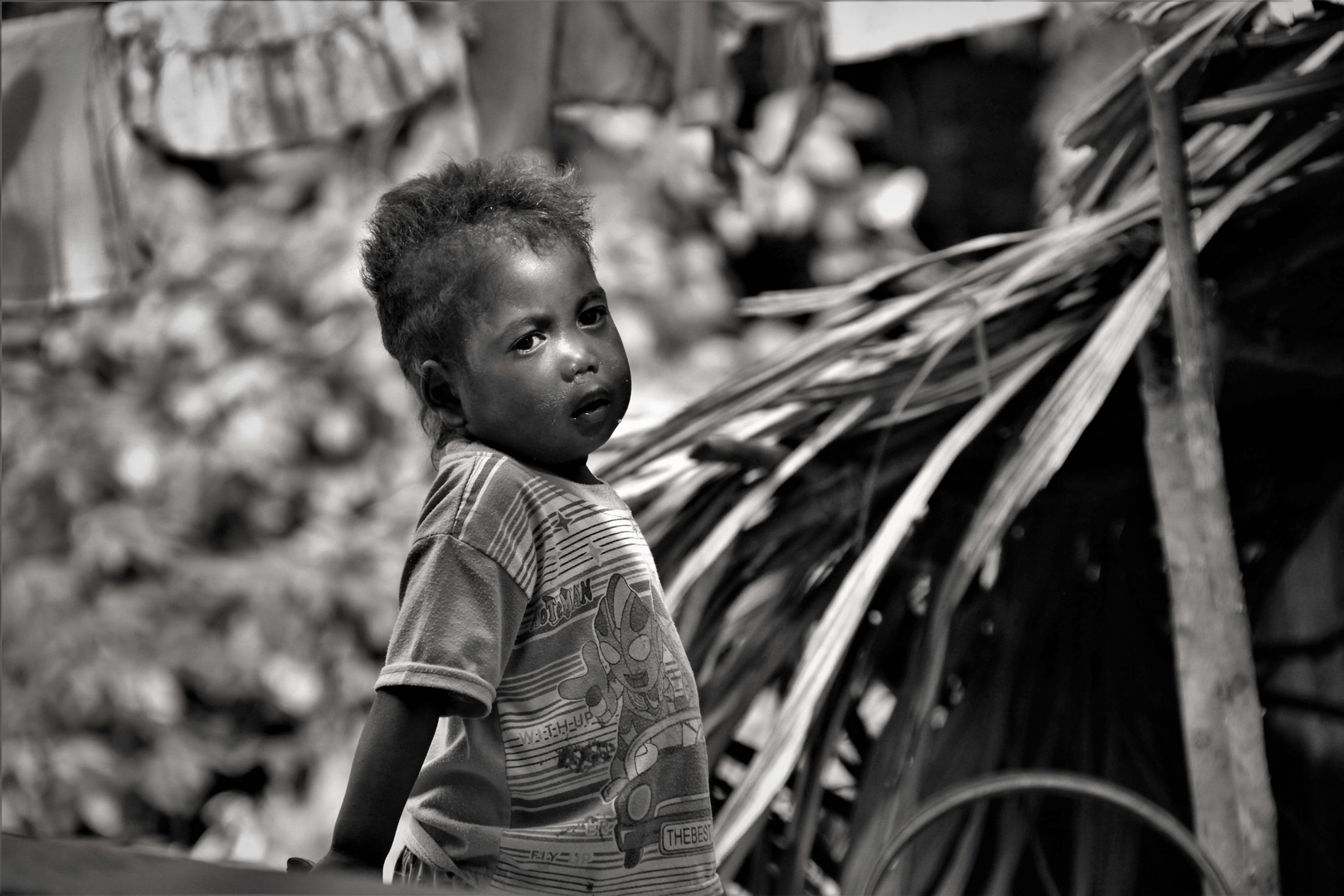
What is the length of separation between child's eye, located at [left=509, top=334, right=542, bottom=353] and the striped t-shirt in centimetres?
8

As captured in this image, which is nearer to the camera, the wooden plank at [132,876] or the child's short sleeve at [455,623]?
the wooden plank at [132,876]

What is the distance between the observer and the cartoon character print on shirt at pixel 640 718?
98 centimetres

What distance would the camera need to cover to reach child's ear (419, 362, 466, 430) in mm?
1024

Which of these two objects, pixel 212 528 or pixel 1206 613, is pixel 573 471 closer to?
pixel 1206 613

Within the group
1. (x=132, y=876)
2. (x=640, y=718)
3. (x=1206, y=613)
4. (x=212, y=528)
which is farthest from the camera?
(x=212, y=528)

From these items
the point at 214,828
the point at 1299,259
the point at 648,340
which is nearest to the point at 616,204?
the point at 648,340

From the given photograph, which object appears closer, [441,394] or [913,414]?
[441,394]

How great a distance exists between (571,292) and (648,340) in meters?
2.41

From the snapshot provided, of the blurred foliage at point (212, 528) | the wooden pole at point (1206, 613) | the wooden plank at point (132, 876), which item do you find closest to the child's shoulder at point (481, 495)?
the wooden plank at point (132, 876)

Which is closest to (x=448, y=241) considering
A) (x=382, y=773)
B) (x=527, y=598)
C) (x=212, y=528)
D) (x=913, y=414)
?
(x=527, y=598)

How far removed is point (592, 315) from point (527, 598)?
7.9 inches

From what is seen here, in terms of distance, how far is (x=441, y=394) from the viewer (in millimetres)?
1042

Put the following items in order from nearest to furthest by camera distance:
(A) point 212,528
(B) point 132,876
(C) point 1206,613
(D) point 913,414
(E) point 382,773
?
(B) point 132,876, (E) point 382,773, (C) point 1206,613, (D) point 913,414, (A) point 212,528

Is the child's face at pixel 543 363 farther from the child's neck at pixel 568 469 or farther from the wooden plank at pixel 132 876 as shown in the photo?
the wooden plank at pixel 132 876
